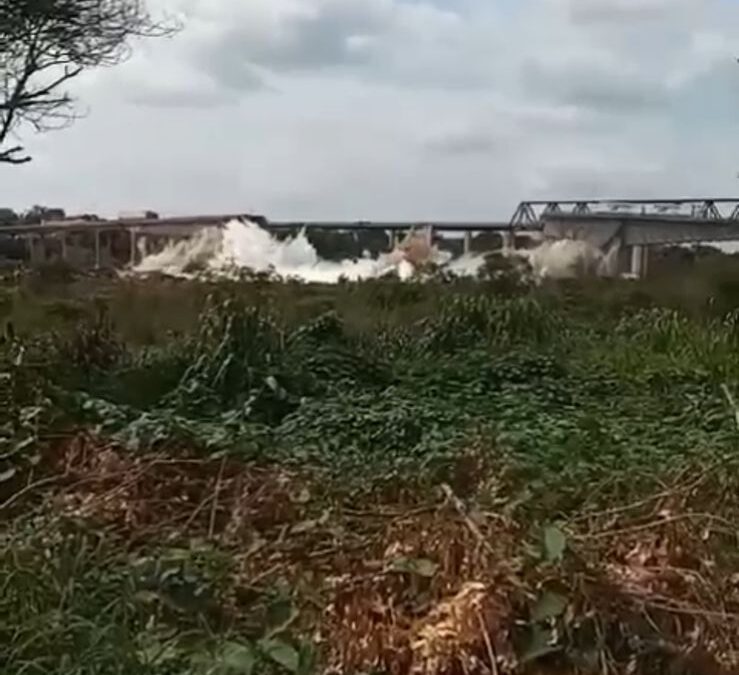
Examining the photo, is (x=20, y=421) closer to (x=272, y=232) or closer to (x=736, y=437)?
(x=736, y=437)

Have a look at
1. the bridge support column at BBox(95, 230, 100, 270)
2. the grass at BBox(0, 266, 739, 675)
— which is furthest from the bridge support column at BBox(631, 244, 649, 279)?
the bridge support column at BBox(95, 230, 100, 270)

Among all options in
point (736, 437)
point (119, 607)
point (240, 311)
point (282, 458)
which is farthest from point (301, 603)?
point (240, 311)

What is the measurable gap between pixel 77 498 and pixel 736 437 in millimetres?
1771

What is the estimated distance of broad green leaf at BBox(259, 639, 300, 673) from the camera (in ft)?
6.65

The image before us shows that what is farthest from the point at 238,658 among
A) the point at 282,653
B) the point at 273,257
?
the point at 273,257

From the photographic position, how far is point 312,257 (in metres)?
8.34

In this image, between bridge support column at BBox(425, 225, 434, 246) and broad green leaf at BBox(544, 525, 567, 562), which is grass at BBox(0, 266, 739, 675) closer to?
broad green leaf at BBox(544, 525, 567, 562)

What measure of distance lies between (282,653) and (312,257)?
637 centimetres

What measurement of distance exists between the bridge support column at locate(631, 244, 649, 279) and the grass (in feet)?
6.67

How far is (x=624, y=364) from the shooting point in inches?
213

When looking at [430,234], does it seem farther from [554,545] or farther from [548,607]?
[548,607]

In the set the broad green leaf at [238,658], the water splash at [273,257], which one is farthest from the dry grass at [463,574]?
the water splash at [273,257]

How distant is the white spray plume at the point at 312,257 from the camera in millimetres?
7930

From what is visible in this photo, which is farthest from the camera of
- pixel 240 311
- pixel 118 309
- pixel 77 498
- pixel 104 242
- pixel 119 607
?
pixel 104 242
